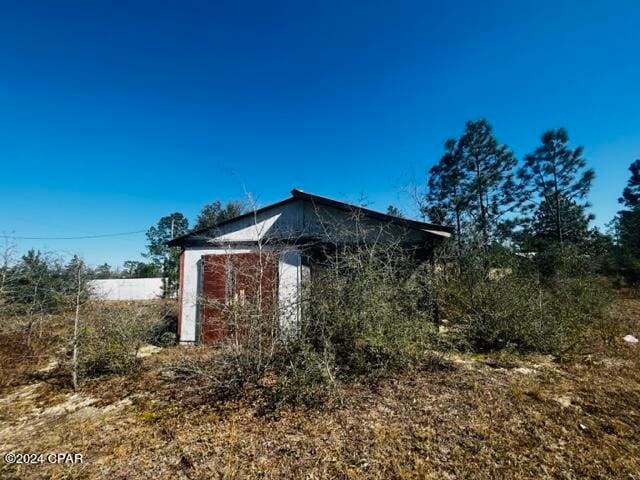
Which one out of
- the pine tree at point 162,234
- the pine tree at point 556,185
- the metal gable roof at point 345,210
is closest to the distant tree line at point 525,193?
the pine tree at point 556,185

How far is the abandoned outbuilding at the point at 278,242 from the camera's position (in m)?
7.27

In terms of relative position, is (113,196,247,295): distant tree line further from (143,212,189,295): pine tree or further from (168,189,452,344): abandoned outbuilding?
(168,189,452,344): abandoned outbuilding

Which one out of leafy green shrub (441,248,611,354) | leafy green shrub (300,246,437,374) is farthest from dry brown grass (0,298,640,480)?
leafy green shrub (441,248,611,354)

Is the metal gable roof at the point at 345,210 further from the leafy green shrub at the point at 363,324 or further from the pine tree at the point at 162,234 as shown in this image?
the pine tree at the point at 162,234

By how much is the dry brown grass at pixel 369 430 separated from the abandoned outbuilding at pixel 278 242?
9.10 feet

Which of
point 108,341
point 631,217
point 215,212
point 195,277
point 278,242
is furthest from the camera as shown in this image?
point 215,212

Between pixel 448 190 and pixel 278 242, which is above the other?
pixel 448 190

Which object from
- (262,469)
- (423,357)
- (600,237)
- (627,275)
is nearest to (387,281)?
(423,357)

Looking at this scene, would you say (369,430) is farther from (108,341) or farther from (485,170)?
(485,170)

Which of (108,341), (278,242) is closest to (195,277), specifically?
(278,242)

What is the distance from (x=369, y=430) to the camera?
3346 mm

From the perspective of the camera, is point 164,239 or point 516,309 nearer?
point 516,309

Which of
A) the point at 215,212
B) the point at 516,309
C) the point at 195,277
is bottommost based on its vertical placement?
the point at 516,309

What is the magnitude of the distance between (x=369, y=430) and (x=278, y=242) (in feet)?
17.3
